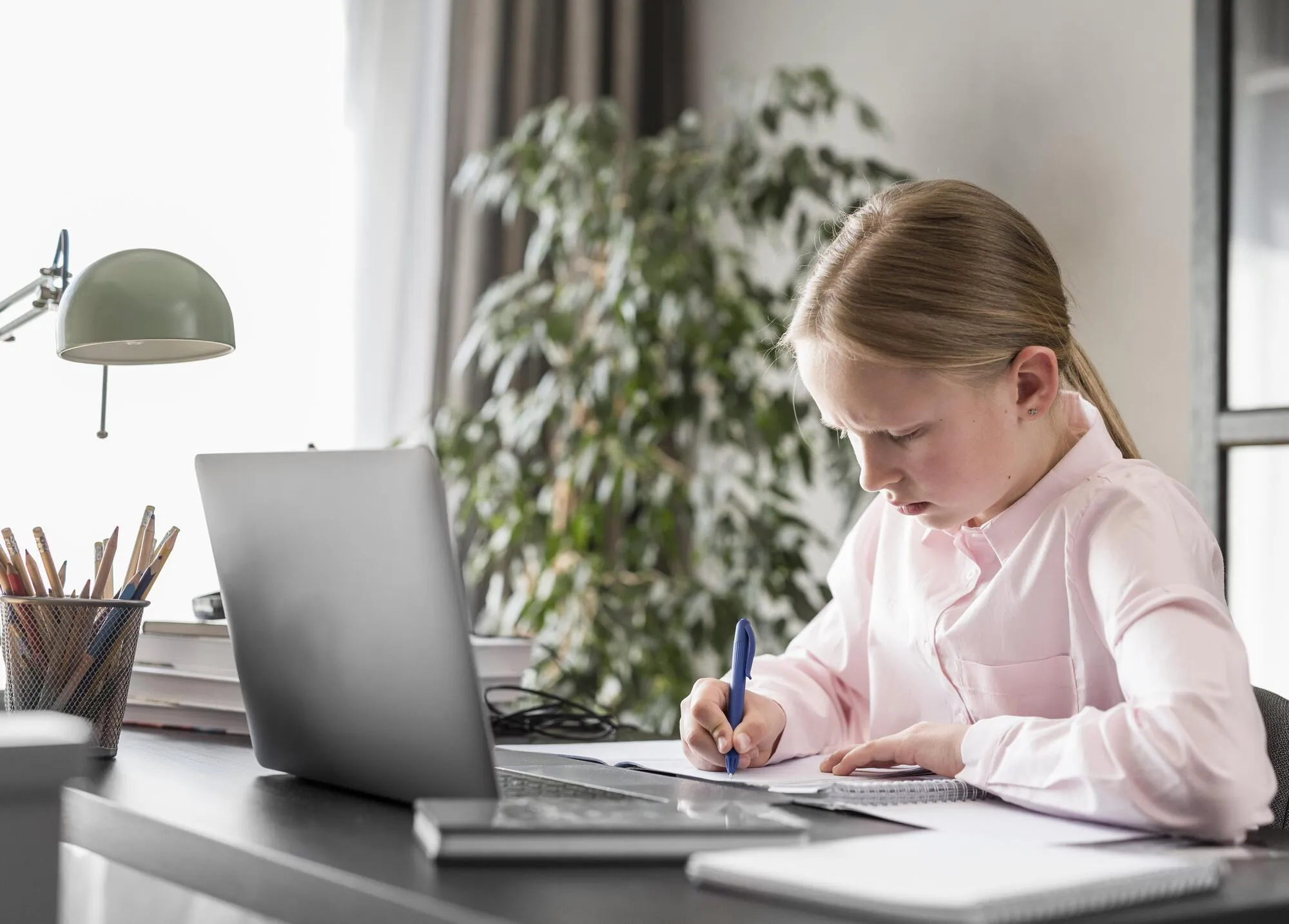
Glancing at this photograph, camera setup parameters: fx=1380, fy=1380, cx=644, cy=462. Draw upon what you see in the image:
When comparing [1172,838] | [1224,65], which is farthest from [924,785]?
[1224,65]

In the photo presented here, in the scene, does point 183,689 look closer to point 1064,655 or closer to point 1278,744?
point 1064,655

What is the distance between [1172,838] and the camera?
0.79 meters

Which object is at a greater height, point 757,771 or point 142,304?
point 142,304

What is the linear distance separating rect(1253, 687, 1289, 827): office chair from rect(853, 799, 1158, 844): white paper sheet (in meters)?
0.21

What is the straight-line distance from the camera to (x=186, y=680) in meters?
1.26

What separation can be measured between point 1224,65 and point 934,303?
3.98 feet

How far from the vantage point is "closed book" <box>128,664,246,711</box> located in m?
1.23

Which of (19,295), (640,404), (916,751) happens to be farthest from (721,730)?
(640,404)

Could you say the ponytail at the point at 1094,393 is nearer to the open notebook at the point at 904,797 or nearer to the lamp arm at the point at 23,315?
the open notebook at the point at 904,797

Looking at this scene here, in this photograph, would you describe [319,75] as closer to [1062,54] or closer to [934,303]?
[1062,54]

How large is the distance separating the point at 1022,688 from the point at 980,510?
5.5 inches

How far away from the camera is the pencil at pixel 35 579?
104 centimetres

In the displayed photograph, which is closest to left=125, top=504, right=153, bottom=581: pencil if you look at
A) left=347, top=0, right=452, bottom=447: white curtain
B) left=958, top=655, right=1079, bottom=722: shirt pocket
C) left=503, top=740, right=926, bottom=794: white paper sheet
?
left=503, top=740, right=926, bottom=794: white paper sheet

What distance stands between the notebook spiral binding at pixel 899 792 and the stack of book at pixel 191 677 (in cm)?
45
